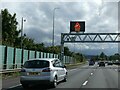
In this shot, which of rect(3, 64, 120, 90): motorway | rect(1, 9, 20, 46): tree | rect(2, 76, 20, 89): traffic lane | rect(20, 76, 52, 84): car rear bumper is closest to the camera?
rect(20, 76, 52, 84): car rear bumper

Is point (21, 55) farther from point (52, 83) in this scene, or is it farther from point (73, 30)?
point (73, 30)

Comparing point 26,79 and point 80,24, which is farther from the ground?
point 80,24

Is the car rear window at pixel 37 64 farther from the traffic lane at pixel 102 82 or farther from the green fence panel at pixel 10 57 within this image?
the green fence panel at pixel 10 57

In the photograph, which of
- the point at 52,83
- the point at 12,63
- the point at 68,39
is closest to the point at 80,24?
the point at 68,39

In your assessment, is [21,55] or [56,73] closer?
[56,73]

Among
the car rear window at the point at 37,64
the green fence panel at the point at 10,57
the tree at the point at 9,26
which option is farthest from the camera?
the tree at the point at 9,26

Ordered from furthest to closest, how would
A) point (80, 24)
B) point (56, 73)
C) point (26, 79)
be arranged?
1. point (80, 24)
2. point (56, 73)
3. point (26, 79)

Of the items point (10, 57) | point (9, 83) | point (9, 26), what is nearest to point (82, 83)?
point (9, 83)

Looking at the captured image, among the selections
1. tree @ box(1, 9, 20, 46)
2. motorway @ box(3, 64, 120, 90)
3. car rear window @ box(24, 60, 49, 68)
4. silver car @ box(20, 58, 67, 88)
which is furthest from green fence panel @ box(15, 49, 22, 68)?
tree @ box(1, 9, 20, 46)

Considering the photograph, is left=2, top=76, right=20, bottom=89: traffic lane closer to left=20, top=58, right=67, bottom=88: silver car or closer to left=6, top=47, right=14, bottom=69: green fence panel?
left=20, top=58, right=67, bottom=88: silver car

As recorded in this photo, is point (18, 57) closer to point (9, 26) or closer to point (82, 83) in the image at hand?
point (82, 83)

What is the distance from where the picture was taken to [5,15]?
234 feet

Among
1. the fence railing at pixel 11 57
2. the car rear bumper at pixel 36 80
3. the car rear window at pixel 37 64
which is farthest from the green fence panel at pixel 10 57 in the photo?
the car rear bumper at pixel 36 80

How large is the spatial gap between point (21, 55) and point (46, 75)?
2148 cm
